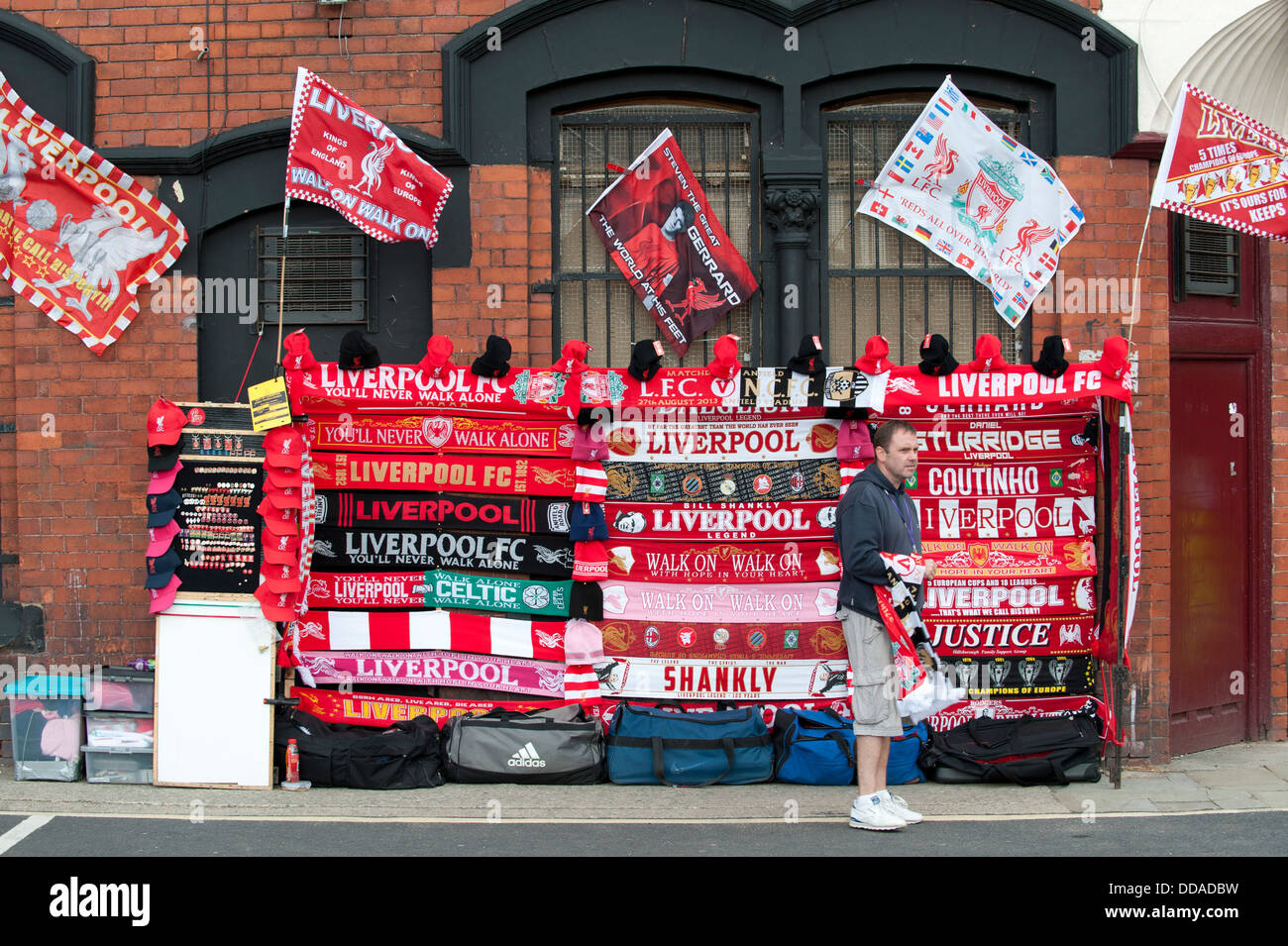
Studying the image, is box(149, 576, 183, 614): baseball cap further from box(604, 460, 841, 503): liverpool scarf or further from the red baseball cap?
box(604, 460, 841, 503): liverpool scarf

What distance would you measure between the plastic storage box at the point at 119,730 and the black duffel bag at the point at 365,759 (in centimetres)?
78

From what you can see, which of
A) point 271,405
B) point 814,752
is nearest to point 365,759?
point 271,405

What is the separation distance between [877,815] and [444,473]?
3.28m

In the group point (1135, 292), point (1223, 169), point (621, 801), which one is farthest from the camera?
point (1135, 292)

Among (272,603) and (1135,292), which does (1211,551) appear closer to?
(1135,292)

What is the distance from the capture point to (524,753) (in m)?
7.13

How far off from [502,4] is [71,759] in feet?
17.6

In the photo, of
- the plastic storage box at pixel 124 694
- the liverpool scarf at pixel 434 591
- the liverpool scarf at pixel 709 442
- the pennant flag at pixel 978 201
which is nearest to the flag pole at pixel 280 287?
the liverpool scarf at pixel 434 591

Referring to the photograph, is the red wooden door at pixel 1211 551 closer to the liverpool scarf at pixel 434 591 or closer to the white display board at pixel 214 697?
the liverpool scarf at pixel 434 591

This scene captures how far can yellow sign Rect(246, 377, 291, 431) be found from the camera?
23.0ft

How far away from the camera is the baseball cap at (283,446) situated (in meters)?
7.03

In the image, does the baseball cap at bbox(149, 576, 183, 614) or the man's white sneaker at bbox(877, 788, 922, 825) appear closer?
the man's white sneaker at bbox(877, 788, 922, 825)

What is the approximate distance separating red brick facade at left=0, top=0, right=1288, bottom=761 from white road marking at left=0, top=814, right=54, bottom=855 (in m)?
1.43

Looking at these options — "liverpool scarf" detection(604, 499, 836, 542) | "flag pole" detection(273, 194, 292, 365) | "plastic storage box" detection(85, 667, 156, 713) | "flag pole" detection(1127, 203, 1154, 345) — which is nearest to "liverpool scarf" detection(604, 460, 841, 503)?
"liverpool scarf" detection(604, 499, 836, 542)
